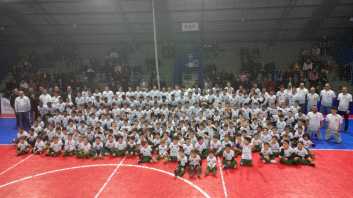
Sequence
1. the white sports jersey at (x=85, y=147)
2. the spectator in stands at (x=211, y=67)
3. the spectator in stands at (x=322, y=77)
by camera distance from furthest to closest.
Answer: the spectator in stands at (x=211, y=67), the spectator in stands at (x=322, y=77), the white sports jersey at (x=85, y=147)

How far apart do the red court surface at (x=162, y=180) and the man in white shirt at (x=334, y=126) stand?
3.75 feet

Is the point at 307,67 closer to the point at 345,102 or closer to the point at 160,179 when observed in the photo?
the point at 345,102

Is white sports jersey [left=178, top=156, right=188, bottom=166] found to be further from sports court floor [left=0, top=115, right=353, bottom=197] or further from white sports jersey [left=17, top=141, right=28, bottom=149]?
white sports jersey [left=17, top=141, right=28, bottom=149]

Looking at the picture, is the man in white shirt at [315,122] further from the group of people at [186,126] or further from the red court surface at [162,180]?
the red court surface at [162,180]

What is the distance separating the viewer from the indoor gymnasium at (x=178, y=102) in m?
6.43

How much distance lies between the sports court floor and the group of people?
347 mm

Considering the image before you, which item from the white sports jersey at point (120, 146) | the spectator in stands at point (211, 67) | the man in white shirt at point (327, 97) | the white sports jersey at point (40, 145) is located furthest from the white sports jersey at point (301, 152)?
the white sports jersey at point (40, 145)

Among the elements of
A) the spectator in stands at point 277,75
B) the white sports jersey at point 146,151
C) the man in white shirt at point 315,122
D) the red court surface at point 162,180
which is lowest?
the red court surface at point 162,180

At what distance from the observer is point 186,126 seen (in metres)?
8.88

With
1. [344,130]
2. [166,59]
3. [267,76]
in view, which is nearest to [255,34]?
[267,76]

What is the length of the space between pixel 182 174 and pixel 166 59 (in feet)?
35.4

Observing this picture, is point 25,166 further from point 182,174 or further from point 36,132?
point 182,174

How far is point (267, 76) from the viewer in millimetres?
14266

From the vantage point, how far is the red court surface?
224 inches
